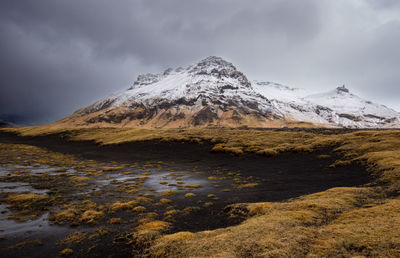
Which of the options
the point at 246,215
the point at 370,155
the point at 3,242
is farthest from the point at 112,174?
the point at 370,155

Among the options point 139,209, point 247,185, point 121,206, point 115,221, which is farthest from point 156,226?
point 247,185

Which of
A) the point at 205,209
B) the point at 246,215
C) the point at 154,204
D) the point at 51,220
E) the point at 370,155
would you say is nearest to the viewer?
the point at 246,215

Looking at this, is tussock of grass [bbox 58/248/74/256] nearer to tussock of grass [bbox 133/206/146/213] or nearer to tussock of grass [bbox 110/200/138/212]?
tussock of grass [bbox 110/200/138/212]

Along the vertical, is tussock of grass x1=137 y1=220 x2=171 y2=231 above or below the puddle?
above

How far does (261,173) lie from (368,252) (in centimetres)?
2071

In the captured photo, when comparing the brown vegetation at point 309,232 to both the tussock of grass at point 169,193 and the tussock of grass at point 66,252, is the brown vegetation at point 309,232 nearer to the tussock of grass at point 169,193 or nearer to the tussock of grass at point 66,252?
the tussock of grass at point 66,252

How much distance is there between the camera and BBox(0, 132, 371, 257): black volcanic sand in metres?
11.0

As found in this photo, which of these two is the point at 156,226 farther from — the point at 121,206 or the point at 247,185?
the point at 247,185

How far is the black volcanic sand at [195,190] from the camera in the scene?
10953 millimetres

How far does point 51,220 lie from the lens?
13695 mm

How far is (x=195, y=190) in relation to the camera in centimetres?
2098

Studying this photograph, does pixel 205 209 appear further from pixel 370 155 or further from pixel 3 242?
pixel 370 155

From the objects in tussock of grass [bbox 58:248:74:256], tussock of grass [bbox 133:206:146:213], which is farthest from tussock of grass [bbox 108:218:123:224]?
tussock of grass [bbox 58:248:74:256]

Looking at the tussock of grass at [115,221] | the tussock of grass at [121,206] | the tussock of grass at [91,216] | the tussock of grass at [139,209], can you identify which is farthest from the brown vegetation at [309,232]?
the tussock of grass at [91,216]
